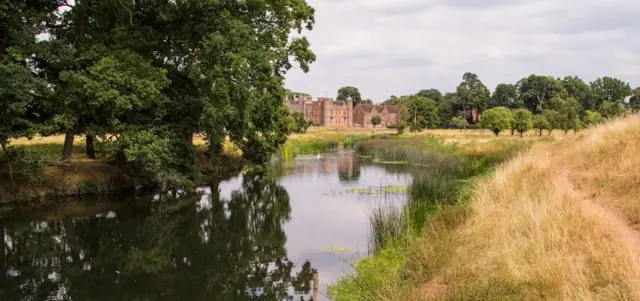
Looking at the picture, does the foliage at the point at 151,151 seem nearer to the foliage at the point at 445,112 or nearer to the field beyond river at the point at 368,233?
the field beyond river at the point at 368,233

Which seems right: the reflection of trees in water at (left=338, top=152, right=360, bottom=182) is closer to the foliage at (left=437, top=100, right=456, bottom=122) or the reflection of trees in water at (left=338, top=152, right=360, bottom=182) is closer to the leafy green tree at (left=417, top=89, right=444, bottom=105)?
the foliage at (left=437, top=100, right=456, bottom=122)

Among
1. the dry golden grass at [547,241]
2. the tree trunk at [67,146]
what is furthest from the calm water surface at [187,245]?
the dry golden grass at [547,241]

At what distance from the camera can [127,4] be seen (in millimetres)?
23328

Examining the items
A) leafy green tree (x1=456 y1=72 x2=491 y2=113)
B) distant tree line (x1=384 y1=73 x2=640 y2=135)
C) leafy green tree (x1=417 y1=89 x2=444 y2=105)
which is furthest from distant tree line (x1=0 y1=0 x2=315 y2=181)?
leafy green tree (x1=417 y1=89 x2=444 y2=105)

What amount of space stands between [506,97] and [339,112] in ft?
135

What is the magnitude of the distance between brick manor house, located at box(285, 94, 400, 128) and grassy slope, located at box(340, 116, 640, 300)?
113 m

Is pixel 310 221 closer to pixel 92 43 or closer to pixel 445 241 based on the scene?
pixel 445 241

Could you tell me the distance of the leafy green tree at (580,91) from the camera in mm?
98500

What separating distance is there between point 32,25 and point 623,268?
24.9m

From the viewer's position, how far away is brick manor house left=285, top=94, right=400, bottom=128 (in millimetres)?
129875

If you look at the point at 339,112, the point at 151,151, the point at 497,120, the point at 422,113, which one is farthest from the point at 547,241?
the point at 339,112

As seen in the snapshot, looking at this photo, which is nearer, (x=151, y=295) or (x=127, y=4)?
(x=151, y=295)

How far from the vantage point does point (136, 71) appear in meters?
22.2

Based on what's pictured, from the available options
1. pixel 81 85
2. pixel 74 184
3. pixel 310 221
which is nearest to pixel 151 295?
pixel 310 221
